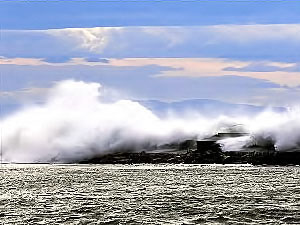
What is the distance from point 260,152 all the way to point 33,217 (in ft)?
388

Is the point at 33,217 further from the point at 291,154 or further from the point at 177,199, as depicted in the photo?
the point at 291,154

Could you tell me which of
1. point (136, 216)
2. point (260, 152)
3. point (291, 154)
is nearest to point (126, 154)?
point (260, 152)

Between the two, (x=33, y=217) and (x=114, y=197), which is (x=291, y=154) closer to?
(x=114, y=197)

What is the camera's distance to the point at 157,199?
58.9 meters

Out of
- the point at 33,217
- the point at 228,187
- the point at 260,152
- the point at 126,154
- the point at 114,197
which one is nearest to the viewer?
the point at 33,217

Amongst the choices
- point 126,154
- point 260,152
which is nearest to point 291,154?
point 260,152

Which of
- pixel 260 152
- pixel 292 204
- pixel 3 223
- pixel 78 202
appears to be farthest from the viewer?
pixel 260 152

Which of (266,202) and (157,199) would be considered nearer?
(266,202)

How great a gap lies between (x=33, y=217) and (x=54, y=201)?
1214cm

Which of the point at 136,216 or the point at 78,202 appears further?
the point at 78,202

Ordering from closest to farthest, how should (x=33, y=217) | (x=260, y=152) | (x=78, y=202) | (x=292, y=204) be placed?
(x=33, y=217) < (x=292, y=204) < (x=78, y=202) < (x=260, y=152)

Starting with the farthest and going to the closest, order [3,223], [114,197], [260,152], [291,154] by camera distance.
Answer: [260,152] → [291,154] → [114,197] → [3,223]

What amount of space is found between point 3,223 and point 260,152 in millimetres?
121774

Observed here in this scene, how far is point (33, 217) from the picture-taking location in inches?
1823
